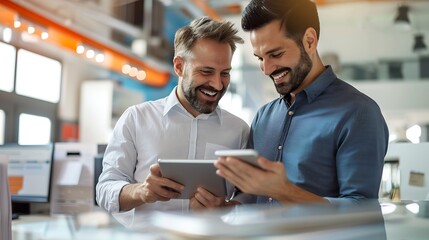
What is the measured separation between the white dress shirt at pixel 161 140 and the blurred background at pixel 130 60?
10.4ft

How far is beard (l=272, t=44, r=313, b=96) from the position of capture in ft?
5.69

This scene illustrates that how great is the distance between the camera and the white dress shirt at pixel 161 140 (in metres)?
1.96

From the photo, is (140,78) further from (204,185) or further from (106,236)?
(106,236)

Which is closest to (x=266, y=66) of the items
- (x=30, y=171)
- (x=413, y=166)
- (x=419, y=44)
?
(x=413, y=166)

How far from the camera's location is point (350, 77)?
9.57m

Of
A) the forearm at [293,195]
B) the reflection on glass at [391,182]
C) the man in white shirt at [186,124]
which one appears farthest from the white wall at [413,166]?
the forearm at [293,195]

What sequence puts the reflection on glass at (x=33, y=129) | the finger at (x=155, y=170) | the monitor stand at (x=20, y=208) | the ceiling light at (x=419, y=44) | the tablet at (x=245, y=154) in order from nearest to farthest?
the tablet at (x=245, y=154)
the finger at (x=155, y=170)
the monitor stand at (x=20, y=208)
the reflection on glass at (x=33, y=129)
the ceiling light at (x=419, y=44)

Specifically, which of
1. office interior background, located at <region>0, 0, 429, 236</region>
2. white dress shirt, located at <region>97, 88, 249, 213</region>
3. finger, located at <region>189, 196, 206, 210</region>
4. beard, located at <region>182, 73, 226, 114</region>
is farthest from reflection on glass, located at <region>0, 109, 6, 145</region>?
finger, located at <region>189, 196, 206, 210</region>

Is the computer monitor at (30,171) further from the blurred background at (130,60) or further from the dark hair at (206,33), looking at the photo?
the dark hair at (206,33)

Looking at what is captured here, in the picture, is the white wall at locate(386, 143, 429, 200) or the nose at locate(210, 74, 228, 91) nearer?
the nose at locate(210, 74, 228, 91)

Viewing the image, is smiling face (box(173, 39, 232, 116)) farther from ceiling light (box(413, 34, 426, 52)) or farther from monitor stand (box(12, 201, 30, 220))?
ceiling light (box(413, 34, 426, 52))

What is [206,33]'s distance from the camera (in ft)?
6.64

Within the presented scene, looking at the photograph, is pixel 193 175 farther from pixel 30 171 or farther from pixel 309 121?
pixel 30 171

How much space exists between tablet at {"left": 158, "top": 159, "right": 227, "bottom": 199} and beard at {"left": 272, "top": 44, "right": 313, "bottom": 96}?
40cm
